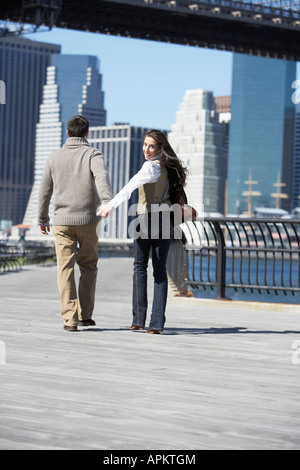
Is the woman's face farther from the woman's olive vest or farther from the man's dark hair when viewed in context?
the man's dark hair

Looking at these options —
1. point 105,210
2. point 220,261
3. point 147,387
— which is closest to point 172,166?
point 105,210

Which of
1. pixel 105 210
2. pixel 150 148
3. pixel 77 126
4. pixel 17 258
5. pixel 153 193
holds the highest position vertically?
pixel 77 126

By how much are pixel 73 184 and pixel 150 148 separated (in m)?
0.63

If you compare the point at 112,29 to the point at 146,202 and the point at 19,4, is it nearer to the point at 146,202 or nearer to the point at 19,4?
the point at 19,4

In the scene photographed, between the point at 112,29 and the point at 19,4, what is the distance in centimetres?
962

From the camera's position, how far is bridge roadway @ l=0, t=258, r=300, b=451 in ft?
10.5

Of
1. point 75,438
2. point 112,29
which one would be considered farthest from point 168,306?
point 112,29

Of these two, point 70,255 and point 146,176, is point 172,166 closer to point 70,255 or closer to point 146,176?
point 146,176

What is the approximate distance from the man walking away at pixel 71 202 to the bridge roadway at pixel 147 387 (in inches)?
13.9

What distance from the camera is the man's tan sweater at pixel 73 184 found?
6.81m

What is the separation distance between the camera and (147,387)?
4270 millimetres

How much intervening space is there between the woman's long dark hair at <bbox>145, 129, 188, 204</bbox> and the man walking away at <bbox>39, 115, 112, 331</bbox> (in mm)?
443

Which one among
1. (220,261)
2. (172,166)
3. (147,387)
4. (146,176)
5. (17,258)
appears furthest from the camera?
(17,258)

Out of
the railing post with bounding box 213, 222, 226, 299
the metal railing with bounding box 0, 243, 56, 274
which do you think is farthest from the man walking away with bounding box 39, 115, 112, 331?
the metal railing with bounding box 0, 243, 56, 274
